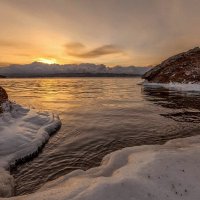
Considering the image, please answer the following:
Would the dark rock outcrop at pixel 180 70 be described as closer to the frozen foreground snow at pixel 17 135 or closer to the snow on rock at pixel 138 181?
the frozen foreground snow at pixel 17 135

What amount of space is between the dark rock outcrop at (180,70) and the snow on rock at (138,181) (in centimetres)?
3757

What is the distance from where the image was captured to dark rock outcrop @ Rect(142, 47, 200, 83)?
42.8m

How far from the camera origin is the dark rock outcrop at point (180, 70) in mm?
42756

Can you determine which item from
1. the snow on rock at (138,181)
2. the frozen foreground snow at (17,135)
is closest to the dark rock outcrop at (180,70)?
the frozen foreground snow at (17,135)

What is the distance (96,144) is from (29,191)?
382 cm

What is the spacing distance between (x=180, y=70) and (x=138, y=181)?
44874 millimetres

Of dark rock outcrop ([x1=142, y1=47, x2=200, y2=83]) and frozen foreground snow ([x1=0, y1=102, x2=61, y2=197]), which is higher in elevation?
dark rock outcrop ([x1=142, y1=47, x2=200, y2=83])

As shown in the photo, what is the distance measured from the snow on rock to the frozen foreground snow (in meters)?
1.65

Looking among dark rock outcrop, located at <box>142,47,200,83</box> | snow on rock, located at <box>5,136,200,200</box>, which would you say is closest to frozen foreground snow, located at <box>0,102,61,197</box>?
snow on rock, located at <box>5,136,200,200</box>

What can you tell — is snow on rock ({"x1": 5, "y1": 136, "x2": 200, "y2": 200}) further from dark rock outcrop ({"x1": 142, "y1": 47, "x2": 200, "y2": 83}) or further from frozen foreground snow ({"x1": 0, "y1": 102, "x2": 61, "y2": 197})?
dark rock outcrop ({"x1": 142, "y1": 47, "x2": 200, "y2": 83})

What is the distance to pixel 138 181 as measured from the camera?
5066mm

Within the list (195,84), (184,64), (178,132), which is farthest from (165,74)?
(178,132)

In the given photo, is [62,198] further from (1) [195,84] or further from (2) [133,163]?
(1) [195,84]

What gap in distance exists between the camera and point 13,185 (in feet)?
20.0
